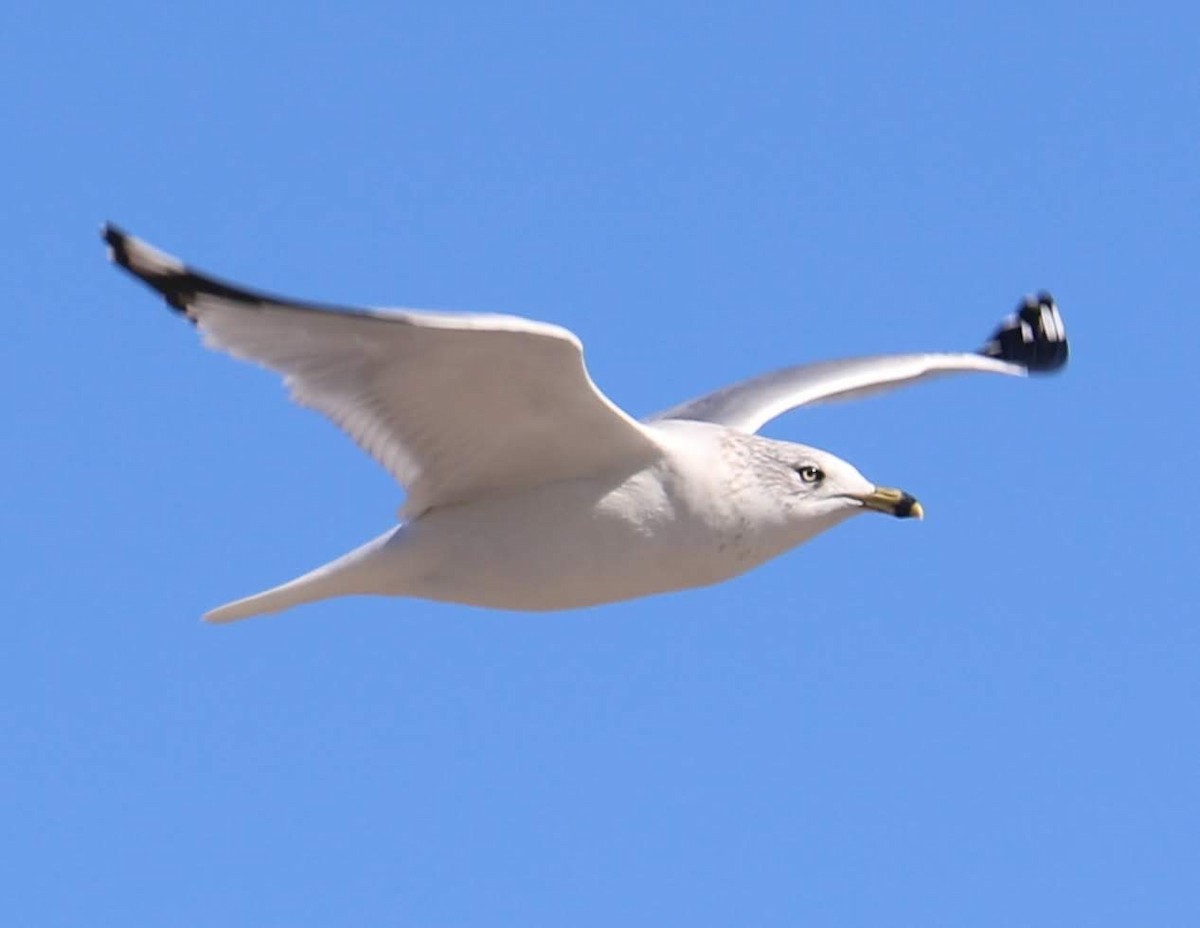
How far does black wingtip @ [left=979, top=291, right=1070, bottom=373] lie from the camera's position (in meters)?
13.0

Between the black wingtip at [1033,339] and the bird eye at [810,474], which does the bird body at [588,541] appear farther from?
the black wingtip at [1033,339]

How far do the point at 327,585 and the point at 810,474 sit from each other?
5.83 ft

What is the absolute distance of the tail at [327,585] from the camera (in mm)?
9320

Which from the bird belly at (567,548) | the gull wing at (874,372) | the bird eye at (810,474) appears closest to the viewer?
the bird belly at (567,548)

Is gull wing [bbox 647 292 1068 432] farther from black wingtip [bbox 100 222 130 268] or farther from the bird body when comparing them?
black wingtip [bbox 100 222 130 268]

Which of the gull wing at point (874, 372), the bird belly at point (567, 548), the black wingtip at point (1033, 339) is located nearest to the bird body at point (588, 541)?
the bird belly at point (567, 548)

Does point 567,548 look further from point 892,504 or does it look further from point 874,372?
point 874,372

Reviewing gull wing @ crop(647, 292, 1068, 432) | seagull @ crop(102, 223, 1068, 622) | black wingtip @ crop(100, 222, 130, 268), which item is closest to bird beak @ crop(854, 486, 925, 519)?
seagull @ crop(102, 223, 1068, 622)

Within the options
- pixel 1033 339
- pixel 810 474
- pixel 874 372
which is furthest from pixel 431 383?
pixel 1033 339

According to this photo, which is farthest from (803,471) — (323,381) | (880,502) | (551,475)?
(323,381)

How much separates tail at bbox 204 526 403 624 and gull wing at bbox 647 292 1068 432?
1.99 metres

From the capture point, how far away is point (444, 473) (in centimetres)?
929

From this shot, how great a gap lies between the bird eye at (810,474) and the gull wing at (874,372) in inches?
47.0

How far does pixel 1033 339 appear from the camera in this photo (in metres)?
13.2
